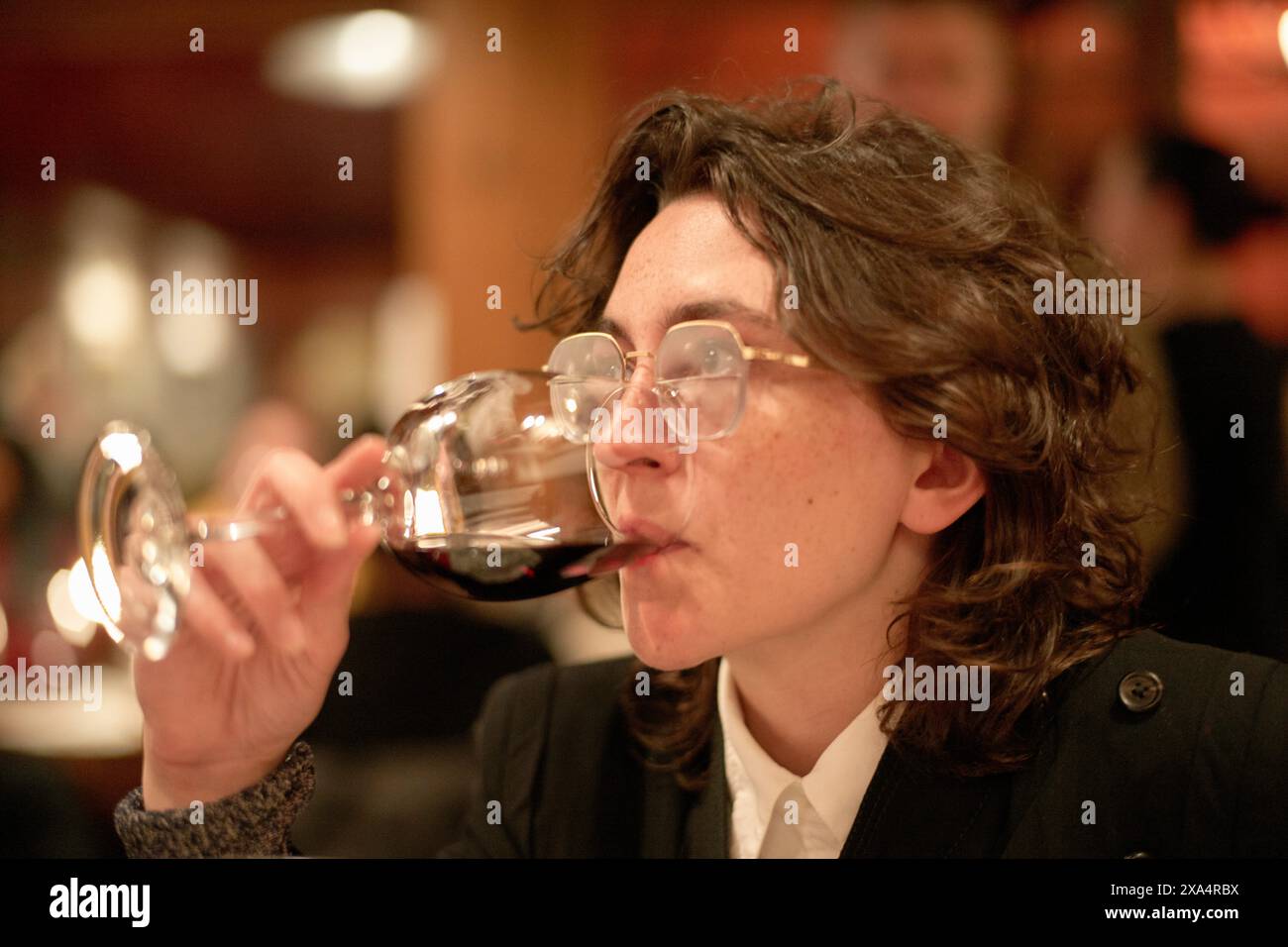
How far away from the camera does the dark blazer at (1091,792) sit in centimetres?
126

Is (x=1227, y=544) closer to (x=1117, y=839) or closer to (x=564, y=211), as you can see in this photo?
(x=1117, y=839)

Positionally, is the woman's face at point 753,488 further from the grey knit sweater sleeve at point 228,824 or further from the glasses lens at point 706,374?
the grey knit sweater sleeve at point 228,824

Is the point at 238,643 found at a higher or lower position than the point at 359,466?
lower

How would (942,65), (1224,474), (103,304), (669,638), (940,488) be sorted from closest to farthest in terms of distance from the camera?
1. (669,638)
2. (940,488)
3. (1224,474)
4. (942,65)
5. (103,304)

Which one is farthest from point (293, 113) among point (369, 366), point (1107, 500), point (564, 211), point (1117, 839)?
point (1117, 839)

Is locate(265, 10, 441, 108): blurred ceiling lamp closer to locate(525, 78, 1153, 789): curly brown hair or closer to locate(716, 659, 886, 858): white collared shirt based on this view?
locate(525, 78, 1153, 789): curly brown hair

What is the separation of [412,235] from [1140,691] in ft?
9.69

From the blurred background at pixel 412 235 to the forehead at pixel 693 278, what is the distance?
1.09 ft

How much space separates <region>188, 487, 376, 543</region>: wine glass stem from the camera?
3.67ft

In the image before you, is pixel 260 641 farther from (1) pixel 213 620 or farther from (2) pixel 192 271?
(2) pixel 192 271

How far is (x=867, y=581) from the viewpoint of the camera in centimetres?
142

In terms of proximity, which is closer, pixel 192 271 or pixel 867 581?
pixel 867 581

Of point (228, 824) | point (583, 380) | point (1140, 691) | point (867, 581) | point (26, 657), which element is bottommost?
point (26, 657)

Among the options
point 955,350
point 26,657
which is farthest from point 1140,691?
point 26,657
